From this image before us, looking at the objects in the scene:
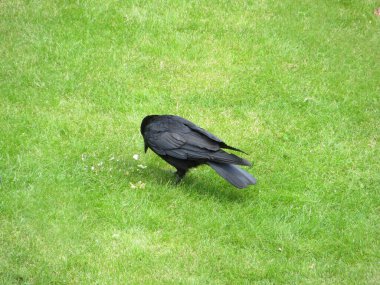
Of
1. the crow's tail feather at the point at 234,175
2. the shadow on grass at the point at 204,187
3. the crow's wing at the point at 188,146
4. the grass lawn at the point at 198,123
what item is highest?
the crow's wing at the point at 188,146

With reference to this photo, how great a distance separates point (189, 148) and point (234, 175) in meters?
0.57

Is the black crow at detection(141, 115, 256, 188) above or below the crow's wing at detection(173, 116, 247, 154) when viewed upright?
below

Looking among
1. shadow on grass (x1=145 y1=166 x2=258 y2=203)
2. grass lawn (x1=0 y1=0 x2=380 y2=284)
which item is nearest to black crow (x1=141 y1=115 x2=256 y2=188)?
shadow on grass (x1=145 y1=166 x2=258 y2=203)

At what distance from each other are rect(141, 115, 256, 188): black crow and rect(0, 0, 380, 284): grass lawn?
0.31 m

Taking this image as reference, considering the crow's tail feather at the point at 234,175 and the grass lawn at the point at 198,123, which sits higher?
the crow's tail feather at the point at 234,175

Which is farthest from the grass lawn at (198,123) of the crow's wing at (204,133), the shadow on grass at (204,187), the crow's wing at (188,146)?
the crow's wing at (204,133)

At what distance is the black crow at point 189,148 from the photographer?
694 centimetres

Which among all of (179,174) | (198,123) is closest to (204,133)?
(179,174)

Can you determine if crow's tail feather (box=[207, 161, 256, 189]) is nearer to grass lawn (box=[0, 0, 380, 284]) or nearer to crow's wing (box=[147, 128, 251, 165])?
crow's wing (box=[147, 128, 251, 165])

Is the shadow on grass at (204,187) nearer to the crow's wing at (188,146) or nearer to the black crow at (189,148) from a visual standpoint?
the black crow at (189,148)

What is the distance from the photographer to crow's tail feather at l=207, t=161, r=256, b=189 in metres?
6.90

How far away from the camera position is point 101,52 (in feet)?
32.9

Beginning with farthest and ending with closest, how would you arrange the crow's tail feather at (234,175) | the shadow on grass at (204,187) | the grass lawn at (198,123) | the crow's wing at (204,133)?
the shadow on grass at (204,187)
the crow's wing at (204,133)
the crow's tail feather at (234,175)
the grass lawn at (198,123)

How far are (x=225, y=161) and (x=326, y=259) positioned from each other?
1.41 m
